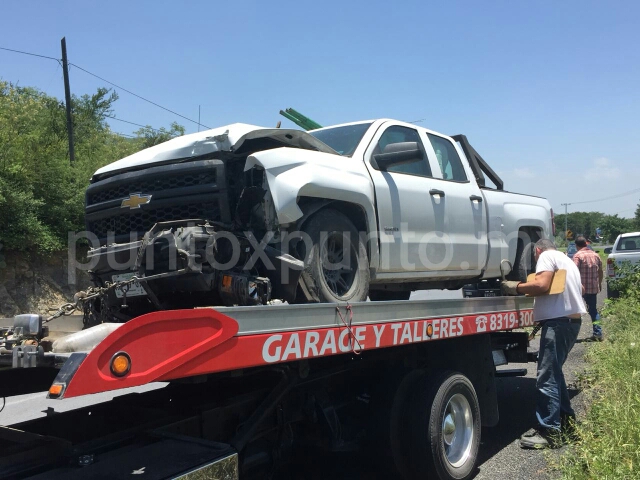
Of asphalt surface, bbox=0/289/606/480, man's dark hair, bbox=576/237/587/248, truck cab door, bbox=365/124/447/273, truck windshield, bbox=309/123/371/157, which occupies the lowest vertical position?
asphalt surface, bbox=0/289/606/480

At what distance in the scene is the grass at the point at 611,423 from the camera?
384 cm

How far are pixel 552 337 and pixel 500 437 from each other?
114 centimetres

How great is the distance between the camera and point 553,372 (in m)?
A: 5.36

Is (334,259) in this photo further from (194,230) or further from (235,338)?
(235,338)

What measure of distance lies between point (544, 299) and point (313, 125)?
14.6 feet

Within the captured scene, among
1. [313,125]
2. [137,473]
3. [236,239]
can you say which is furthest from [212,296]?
[313,125]

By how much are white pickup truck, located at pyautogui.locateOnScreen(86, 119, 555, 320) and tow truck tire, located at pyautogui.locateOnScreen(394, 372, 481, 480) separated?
0.90 m

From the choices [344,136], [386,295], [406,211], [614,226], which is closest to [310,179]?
[406,211]

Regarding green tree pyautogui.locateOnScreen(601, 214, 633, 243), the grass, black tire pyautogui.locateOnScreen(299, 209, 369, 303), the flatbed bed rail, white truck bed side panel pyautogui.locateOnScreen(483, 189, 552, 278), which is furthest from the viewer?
green tree pyautogui.locateOnScreen(601, 214, 633, 243)

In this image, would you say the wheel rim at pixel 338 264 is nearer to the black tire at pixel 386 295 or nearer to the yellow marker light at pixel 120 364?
the black tire at pixel 386 295

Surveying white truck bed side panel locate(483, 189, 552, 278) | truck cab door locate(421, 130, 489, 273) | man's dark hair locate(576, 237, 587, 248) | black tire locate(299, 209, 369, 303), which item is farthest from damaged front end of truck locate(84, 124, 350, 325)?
man's dark hair locate(576, 237, 587, 248)

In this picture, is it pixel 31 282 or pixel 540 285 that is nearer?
pixel 540 285

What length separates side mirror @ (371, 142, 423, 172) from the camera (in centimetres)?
469

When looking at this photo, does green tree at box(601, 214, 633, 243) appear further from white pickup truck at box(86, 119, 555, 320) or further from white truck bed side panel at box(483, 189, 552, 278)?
white pickup truck at box(86, 119, 555, 320)
